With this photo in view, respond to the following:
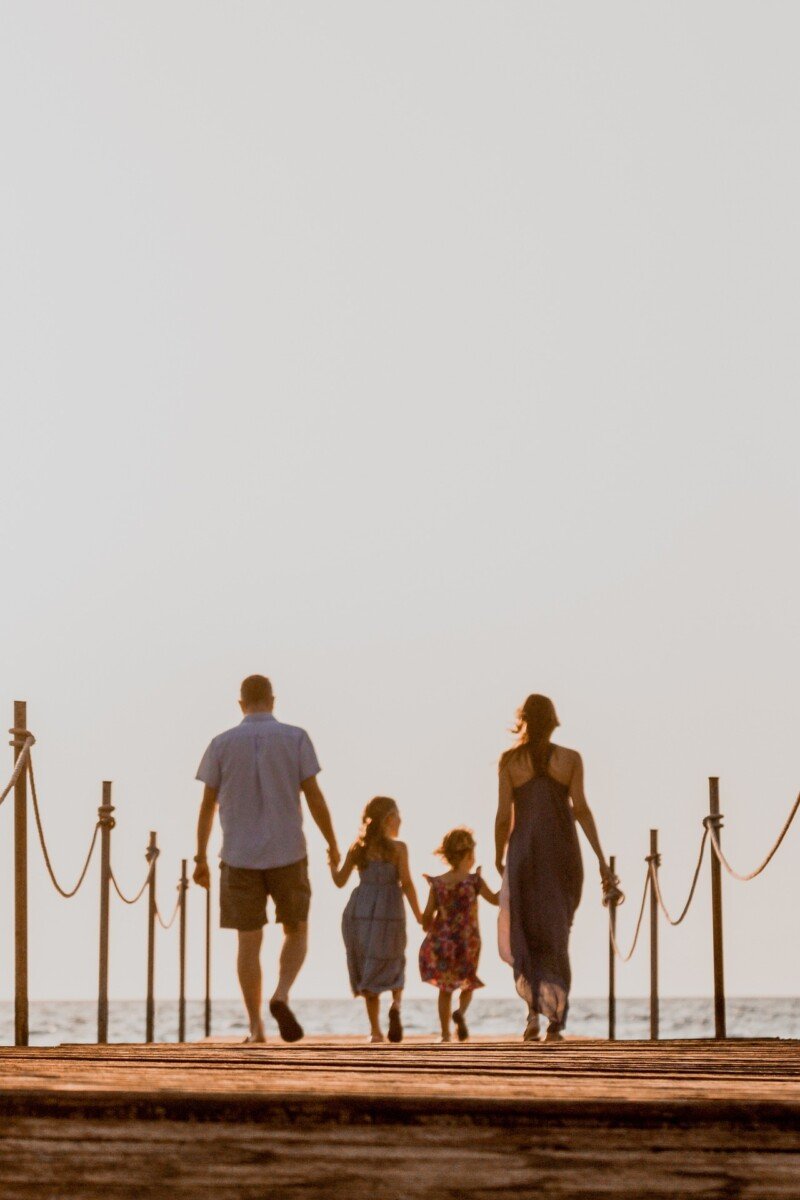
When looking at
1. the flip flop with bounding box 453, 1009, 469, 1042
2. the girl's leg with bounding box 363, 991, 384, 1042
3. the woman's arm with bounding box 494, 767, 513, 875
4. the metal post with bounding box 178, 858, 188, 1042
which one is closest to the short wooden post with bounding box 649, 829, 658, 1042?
the flip flop with bounding box 453, 1009, 469, 1042

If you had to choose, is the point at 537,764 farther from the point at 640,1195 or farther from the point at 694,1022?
the point at 694,1022

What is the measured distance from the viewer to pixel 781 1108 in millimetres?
2846

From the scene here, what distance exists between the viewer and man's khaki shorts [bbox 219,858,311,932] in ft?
32.9

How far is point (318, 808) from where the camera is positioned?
403 inches

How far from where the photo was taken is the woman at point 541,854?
35.6ft

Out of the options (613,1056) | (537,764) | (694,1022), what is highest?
(537,764)

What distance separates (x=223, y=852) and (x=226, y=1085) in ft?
22.4

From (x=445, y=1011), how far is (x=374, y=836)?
4.77 feet

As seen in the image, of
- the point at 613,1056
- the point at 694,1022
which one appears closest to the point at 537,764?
the point at 613,1056

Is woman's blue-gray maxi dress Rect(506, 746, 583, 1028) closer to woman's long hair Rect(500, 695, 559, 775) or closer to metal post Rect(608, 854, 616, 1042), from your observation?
woman's long hair Rect(500, 695, 559, 775)

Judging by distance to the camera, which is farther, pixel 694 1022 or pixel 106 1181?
pixel 694 1022

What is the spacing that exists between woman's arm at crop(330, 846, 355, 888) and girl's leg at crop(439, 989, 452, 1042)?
43.7 inches

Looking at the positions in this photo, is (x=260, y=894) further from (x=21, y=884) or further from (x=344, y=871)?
(x=344, y=871)

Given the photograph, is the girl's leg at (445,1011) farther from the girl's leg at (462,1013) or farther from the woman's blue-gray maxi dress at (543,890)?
the woman's blue-gray maxi dress at (543,890)
